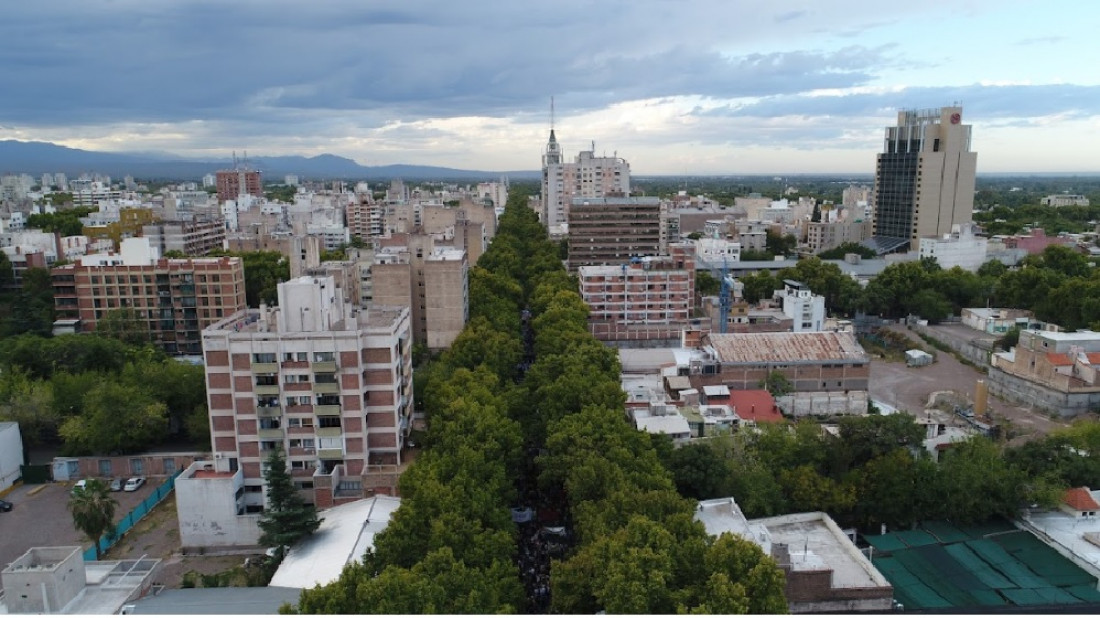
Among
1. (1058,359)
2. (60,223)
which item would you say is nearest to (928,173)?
(1058,359)

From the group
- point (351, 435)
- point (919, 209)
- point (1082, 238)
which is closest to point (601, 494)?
point (351, 435)

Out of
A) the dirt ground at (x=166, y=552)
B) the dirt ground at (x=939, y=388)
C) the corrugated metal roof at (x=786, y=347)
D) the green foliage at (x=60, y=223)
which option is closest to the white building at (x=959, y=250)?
the dirt ground at (x=939, y=388)

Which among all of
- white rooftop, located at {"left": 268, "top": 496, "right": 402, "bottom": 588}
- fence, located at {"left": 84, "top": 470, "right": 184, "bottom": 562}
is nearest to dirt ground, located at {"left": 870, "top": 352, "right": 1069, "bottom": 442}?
white rooftop, located at {"left": 268, "top": 496, "right": 402, "bottom": 588}

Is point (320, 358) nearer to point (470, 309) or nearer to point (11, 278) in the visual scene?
point (470, 309)

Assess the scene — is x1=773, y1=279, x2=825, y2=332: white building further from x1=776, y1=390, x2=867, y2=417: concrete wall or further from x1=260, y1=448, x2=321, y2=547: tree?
x1=260, y1=448, x2=321, y2=547: tree

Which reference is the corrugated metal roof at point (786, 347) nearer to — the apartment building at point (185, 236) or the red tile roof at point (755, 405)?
the red tile roof at point (755, 405)

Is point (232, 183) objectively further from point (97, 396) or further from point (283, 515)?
point (283, 515)

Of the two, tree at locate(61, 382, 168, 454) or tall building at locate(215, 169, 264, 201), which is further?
tall building at locate(215, 169, 264, 201)
